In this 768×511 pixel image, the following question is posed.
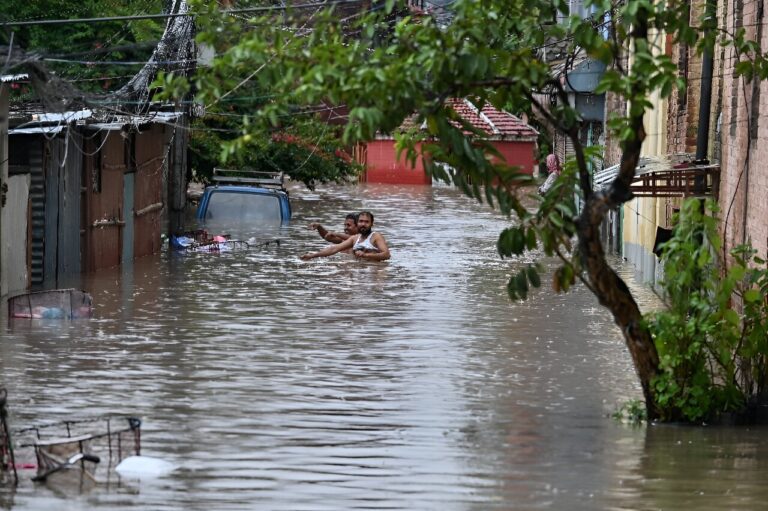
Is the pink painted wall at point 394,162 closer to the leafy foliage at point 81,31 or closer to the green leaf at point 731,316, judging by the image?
the leafy foliage at point 81,31

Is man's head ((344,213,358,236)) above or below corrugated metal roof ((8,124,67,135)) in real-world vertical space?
below

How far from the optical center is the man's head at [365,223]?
25141mm

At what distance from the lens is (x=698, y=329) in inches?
457

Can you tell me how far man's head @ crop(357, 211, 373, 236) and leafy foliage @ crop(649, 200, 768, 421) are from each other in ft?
43.7

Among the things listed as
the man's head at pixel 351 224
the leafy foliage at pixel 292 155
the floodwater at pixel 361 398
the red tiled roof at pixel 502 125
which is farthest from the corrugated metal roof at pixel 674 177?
the red tiled roof at pixel 502 125

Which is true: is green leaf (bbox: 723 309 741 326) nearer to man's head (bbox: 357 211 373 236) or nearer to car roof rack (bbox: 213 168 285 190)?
man's head (bbox: 357 211 373 236)

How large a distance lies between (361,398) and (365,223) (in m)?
12.1

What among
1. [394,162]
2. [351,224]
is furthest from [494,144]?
[351,224]

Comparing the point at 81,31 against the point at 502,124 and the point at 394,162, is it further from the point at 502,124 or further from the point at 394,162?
the point at 502,124

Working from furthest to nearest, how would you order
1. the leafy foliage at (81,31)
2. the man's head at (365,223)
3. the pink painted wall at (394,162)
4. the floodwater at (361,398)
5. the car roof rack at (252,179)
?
the pink painted wall at (394,162)
the car roof rack at (252,179)
the leafy foliage at (81,31)
the man's head at (365,223)
the floodwater at (361,398)

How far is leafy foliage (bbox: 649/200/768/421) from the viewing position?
457 inches

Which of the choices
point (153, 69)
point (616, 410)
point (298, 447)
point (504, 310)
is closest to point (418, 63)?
point (298, 447)

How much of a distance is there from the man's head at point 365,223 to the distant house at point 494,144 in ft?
96.3

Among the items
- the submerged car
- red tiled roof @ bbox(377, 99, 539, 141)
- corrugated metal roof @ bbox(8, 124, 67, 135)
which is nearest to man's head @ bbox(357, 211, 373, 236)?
corrugated metal roof @ bbox(8, 124, 67, 135)
